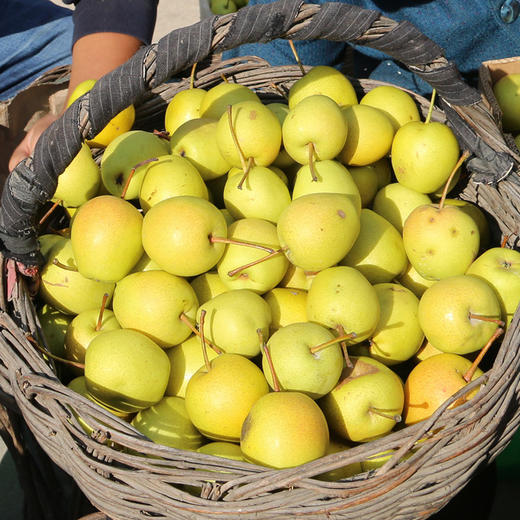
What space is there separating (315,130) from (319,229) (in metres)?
0.25

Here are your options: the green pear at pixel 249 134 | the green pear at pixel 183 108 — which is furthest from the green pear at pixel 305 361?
the green pear at pixel 183 108

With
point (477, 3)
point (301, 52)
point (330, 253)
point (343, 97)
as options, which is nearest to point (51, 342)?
point (330, 253)

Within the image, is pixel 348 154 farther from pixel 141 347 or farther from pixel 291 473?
pixel 291 473

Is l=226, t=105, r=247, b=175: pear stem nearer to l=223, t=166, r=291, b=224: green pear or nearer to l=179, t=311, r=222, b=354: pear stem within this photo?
l=223, t=166, r=291, b=224: green pear

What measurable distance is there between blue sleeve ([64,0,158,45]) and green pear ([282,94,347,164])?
2.82 ft

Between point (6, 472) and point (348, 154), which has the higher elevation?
point (348, 154)

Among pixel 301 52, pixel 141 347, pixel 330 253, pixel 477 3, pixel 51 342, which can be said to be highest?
pixel 477 3

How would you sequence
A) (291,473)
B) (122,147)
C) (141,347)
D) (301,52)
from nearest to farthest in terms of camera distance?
(291,473)
(141,347)
(122,147)
(301,52)

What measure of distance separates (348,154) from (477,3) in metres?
0.89

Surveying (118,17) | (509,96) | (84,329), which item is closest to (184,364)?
(84,329)

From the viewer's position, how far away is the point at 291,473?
28.0 inches

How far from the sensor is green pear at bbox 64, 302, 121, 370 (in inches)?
42.9

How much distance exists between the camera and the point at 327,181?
1132mm

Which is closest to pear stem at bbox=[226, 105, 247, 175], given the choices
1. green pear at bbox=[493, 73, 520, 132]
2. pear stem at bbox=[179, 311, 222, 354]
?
pear stem at bbox=[179, 311, 222, 354]
